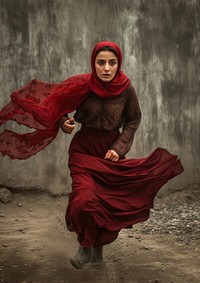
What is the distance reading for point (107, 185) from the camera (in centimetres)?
402

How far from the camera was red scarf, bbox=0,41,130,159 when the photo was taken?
13.0 feet

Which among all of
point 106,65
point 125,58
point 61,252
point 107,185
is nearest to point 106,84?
point 106,65

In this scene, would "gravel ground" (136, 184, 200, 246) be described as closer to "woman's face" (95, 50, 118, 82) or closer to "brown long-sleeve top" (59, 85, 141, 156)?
"brown long-sleeve top" (59, 85, 141, 156)

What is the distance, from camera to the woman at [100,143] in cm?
388

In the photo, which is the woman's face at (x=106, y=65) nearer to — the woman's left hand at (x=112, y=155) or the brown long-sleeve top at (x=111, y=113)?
the brown long-sleeve top at (x=111, y=113)

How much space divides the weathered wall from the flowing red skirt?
2097mm

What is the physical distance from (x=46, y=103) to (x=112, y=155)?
0.66 metres

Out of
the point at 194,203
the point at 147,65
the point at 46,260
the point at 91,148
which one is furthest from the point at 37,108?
the point at 194,203

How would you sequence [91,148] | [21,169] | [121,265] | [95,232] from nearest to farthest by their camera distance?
[95,232] → [91,148] → [121,265] → [21,169]

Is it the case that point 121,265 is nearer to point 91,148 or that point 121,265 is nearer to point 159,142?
point 91,148

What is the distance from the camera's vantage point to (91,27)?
618 centimetres

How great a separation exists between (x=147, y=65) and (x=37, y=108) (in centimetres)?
276

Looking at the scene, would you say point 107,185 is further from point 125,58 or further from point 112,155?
point 125,58

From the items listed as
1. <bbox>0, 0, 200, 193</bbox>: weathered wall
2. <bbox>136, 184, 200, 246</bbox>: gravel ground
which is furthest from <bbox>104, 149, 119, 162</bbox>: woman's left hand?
<bbox>0, 0, 200, 193</bbox>: weathered wall
